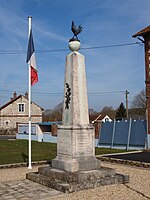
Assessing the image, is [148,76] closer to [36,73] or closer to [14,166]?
[36,73]

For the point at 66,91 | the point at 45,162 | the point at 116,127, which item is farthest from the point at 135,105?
the point at 66,91

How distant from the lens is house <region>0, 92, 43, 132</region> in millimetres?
44844

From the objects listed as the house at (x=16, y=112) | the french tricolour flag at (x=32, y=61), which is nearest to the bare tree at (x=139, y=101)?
the house at (x=16, y=112)

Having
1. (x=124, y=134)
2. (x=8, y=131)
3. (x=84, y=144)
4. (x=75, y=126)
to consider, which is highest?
(x=75, y=126)

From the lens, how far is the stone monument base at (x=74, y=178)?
22.4ft

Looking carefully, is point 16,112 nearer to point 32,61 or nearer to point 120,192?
point 32,61

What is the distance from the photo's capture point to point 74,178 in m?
6.97

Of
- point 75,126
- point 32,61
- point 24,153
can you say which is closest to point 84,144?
point 75,126

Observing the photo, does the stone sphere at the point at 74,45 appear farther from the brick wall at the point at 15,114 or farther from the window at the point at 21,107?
the window at the point at 21,107

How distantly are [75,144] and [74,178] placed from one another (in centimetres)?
97

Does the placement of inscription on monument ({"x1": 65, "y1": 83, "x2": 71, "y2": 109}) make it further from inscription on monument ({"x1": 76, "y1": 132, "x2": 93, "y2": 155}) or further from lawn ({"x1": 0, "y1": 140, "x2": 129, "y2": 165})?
lawn ({"x1": 0, "y1": 140, "x2": 129, "y2": 165})

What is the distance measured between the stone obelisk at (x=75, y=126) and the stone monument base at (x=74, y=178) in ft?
0.90

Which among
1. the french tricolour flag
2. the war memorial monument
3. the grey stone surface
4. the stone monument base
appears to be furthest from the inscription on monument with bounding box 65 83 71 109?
the french tricolour flag

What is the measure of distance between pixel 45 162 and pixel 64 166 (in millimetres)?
4541
